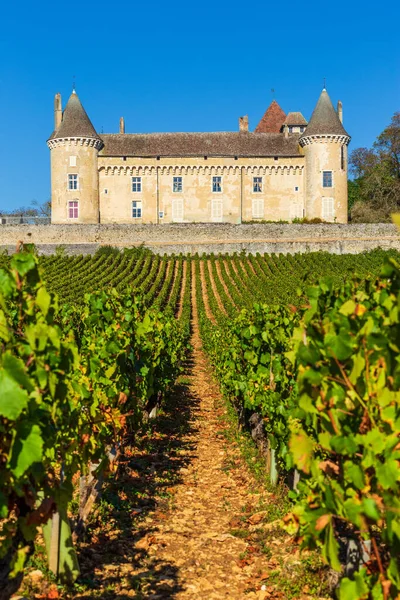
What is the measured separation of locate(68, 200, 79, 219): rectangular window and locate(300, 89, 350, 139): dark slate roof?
16.3 m

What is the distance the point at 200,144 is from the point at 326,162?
31.5 ft

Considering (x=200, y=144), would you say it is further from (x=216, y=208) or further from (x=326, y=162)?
(x=326, y=162)

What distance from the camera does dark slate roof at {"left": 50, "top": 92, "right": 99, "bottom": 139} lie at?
41.4 meters

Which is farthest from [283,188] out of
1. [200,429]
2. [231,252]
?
[200,429]

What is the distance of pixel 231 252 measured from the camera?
41.6m

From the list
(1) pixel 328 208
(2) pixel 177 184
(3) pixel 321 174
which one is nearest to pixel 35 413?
(3) pixel 321 174

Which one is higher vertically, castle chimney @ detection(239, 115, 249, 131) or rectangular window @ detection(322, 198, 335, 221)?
castle chimney @ detection(239, 115, 249, 131)

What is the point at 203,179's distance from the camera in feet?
148

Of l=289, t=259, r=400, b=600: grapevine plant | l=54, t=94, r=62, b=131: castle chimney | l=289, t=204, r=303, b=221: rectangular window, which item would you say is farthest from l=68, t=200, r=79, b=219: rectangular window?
l=289, t=259, r=400, b=600: grapevine plant

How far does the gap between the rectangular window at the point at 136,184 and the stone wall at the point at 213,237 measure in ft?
12.8

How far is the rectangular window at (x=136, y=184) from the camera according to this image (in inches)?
1756

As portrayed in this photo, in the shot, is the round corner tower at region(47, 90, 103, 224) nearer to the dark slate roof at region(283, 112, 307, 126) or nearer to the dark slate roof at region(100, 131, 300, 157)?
the dark slate roof at region(100, 131, 300, 157)

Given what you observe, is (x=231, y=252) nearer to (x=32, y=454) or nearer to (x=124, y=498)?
(x=124, y=498)

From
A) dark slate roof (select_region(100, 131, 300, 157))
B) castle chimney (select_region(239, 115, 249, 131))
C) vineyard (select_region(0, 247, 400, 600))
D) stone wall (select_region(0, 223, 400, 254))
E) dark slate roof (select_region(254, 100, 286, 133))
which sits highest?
dark slate roof (select_region(254, 100, 286, 133))
